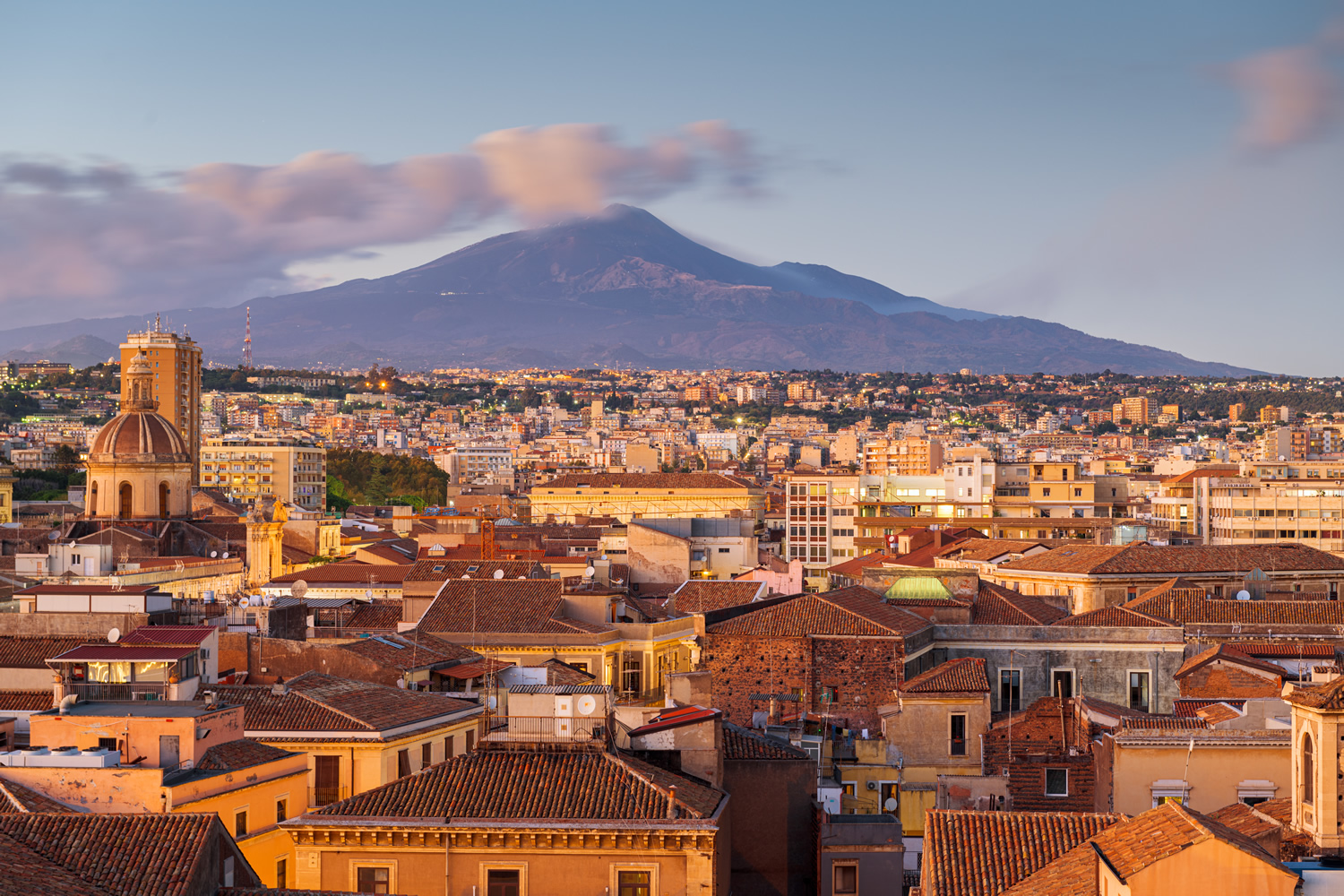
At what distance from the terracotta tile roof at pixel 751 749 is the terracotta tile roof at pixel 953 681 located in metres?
7.33

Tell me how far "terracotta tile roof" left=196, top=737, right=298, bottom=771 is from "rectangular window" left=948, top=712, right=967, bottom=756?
10.8 metres

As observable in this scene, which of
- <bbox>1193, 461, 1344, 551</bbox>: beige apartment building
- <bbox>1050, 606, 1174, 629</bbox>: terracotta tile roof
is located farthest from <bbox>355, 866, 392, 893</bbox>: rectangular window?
<bbox>1193, 461, 1344, 551</bbox>: beige apartment building

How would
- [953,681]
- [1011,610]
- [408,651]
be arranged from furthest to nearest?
[1011,610] → [408,651] → [953,681]

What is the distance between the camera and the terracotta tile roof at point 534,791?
18.2 metres

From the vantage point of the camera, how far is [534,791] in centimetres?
1850

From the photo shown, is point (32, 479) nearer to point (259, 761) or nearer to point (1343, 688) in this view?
point (259, 761)

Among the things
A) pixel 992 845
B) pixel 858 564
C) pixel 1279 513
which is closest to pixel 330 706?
pixel 992 845

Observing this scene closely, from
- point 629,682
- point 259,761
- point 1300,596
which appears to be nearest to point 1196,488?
point 1300,596

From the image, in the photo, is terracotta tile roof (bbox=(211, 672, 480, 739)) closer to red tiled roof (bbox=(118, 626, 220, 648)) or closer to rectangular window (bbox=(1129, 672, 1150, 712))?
red tiled roof (bbox=(118, 626, 220, 648))

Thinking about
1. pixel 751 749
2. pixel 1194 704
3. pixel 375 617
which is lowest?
pixel 1194 704

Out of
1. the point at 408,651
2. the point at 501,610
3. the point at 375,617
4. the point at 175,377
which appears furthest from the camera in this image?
the point at 175,377

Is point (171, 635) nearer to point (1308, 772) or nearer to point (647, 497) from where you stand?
point (1308, 772)

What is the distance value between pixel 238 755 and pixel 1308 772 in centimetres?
1086

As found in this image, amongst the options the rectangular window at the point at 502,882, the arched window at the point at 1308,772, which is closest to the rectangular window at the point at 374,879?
the rectangular window at the point at 502,882
